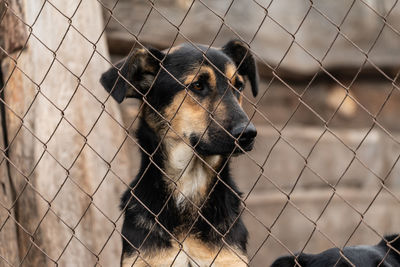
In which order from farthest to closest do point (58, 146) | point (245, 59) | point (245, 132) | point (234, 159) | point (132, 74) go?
point (234, 159) < point (58, 146) < point (245, 59) < point (132, 74) < point (245, 132)

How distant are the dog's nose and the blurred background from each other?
3.36 feet

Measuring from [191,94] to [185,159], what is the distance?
500 mm

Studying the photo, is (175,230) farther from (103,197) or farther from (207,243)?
(103,197)

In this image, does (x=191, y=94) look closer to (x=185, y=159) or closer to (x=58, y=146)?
(x=185, y=159)

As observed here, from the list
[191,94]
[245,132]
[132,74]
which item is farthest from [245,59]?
[245,132]

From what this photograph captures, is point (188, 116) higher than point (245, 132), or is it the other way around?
point (245, 132)

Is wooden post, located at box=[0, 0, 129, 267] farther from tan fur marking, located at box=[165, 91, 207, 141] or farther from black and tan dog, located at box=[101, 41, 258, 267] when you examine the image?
tan fur marking, located at box=[165, 91, 207, 141]

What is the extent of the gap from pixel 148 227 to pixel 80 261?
1.32 meters

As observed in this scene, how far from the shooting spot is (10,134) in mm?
5043

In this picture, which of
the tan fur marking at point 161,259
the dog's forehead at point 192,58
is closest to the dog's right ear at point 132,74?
the dog's forehead at point 192,58

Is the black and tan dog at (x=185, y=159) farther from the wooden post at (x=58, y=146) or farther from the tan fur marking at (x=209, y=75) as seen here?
the wooden post at (x=58, y=146)

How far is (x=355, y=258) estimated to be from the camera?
393cm

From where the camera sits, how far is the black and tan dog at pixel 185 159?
3951 mm

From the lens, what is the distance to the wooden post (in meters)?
4.97
